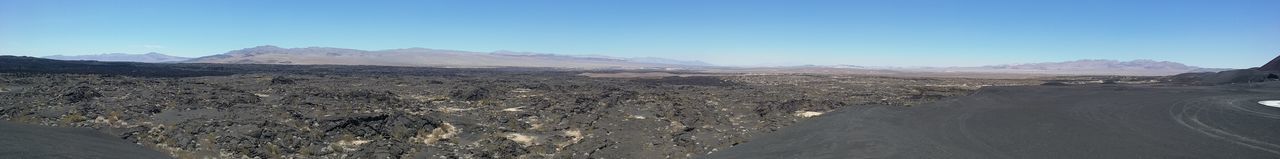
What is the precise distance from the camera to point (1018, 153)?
11.4 meters

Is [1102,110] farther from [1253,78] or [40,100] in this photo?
[1253,78]

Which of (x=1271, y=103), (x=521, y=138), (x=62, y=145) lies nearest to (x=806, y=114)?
(x=521, y=138)

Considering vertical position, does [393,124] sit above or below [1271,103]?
below

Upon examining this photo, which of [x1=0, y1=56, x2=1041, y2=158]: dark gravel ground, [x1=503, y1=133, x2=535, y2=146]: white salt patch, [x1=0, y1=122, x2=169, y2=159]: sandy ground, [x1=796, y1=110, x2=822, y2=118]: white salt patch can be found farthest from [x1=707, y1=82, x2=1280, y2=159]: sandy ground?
[x1=0, y1=122, x2=169, y2=159]: sandy ground

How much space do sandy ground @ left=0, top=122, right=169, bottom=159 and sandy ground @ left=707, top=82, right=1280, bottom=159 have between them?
912 centimetres

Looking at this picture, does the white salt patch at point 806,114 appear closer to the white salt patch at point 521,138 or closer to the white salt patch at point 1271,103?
the white salt patch at point 521,138

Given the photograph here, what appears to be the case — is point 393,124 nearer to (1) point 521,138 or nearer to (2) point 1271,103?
(1) point 521,138

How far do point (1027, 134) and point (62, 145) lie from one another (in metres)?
17.2

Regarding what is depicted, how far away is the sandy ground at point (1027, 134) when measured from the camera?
1152 centimetres

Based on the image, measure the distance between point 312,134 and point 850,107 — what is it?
1571 centimetres

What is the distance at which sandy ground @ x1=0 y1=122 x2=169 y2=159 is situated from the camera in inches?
364

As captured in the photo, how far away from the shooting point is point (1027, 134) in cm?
1377

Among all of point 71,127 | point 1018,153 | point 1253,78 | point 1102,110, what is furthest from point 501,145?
point 1253,78

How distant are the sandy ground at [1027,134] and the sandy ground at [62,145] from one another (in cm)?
912
